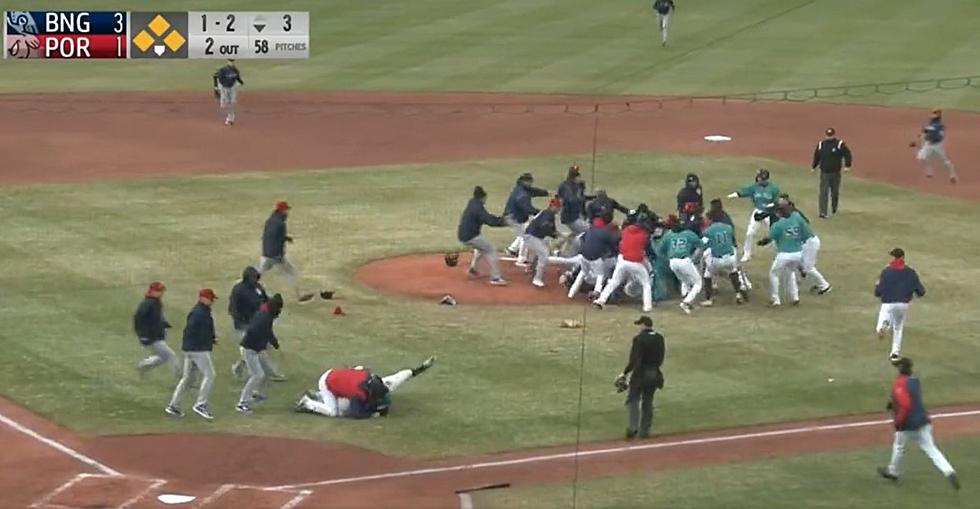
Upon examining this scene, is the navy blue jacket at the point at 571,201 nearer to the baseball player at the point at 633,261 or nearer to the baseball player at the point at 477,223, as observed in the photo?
the baseball player at the point at 477,223

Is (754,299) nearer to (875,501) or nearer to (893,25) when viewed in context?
(875,501)

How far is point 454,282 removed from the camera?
34.4 m

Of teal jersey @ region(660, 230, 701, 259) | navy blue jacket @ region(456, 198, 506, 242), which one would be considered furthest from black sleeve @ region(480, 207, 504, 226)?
teal jersey @ region(660, 230, 701, 259)

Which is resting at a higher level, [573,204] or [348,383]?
[573,204]

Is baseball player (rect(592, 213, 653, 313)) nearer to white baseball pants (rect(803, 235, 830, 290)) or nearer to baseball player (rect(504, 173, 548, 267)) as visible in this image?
baseball player (rect(504, 173, 548, 267))

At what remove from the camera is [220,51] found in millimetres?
63312

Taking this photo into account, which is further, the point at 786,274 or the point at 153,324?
the point at 786,274

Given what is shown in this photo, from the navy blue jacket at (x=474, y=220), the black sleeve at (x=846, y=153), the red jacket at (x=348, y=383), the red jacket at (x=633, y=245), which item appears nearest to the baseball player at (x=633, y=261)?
the red jacket at (x=633, y=245)

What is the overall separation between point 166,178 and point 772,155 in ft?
47.3

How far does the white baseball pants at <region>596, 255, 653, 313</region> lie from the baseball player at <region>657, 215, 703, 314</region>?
0.47m

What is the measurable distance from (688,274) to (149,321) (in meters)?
9.45

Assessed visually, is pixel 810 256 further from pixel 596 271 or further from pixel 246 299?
pixel 246 299

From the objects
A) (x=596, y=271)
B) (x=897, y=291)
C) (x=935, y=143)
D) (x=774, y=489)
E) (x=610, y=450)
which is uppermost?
(x=935, y=143)
